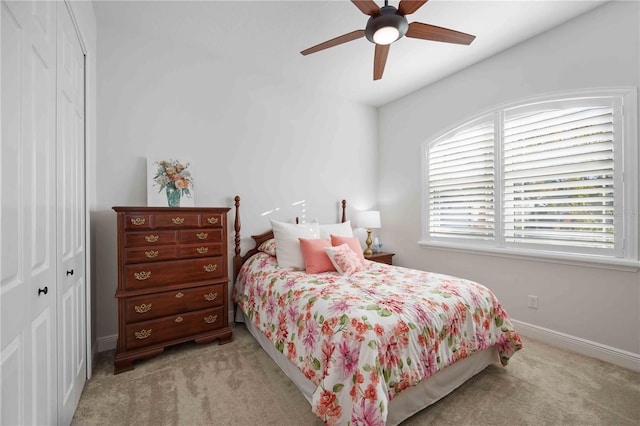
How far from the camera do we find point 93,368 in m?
2.14

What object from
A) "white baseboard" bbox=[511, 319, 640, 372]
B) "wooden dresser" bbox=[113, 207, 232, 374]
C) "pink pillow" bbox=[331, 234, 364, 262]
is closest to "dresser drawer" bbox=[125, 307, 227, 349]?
"wooden dresser" bbox=[113, 207, 232, 374]

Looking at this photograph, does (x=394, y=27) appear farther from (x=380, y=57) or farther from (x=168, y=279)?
(x=168, y=279)

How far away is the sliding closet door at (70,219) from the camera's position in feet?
4.72

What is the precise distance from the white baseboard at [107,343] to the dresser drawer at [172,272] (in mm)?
728

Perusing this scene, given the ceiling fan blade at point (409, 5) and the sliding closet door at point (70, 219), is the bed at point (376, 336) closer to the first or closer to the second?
the sliding closet door at point (70, 219)

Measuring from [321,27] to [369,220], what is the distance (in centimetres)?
231

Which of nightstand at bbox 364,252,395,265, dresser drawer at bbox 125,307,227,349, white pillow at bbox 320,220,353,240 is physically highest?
white pillow at bbox 320,220,353,240

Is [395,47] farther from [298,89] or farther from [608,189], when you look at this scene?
[608,189]

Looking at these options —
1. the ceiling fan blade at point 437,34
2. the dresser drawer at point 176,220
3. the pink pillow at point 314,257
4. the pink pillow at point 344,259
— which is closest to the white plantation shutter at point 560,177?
the ceiling fan blade at point 437,34

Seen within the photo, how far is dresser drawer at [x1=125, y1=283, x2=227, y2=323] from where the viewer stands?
7.11ft

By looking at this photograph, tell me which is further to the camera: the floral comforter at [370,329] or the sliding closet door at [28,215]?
the floral comforter at [370,329]

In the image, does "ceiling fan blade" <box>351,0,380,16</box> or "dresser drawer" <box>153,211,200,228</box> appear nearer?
"ceiling fan blade" <box>351,0,380,16</box>

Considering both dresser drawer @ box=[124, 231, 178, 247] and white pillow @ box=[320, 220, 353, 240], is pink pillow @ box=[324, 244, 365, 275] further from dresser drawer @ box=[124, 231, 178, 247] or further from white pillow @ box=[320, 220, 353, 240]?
dresser drawer @ box=[124, 231, 178, 247]

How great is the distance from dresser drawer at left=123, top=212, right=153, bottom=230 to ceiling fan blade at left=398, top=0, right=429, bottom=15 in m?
2.33
